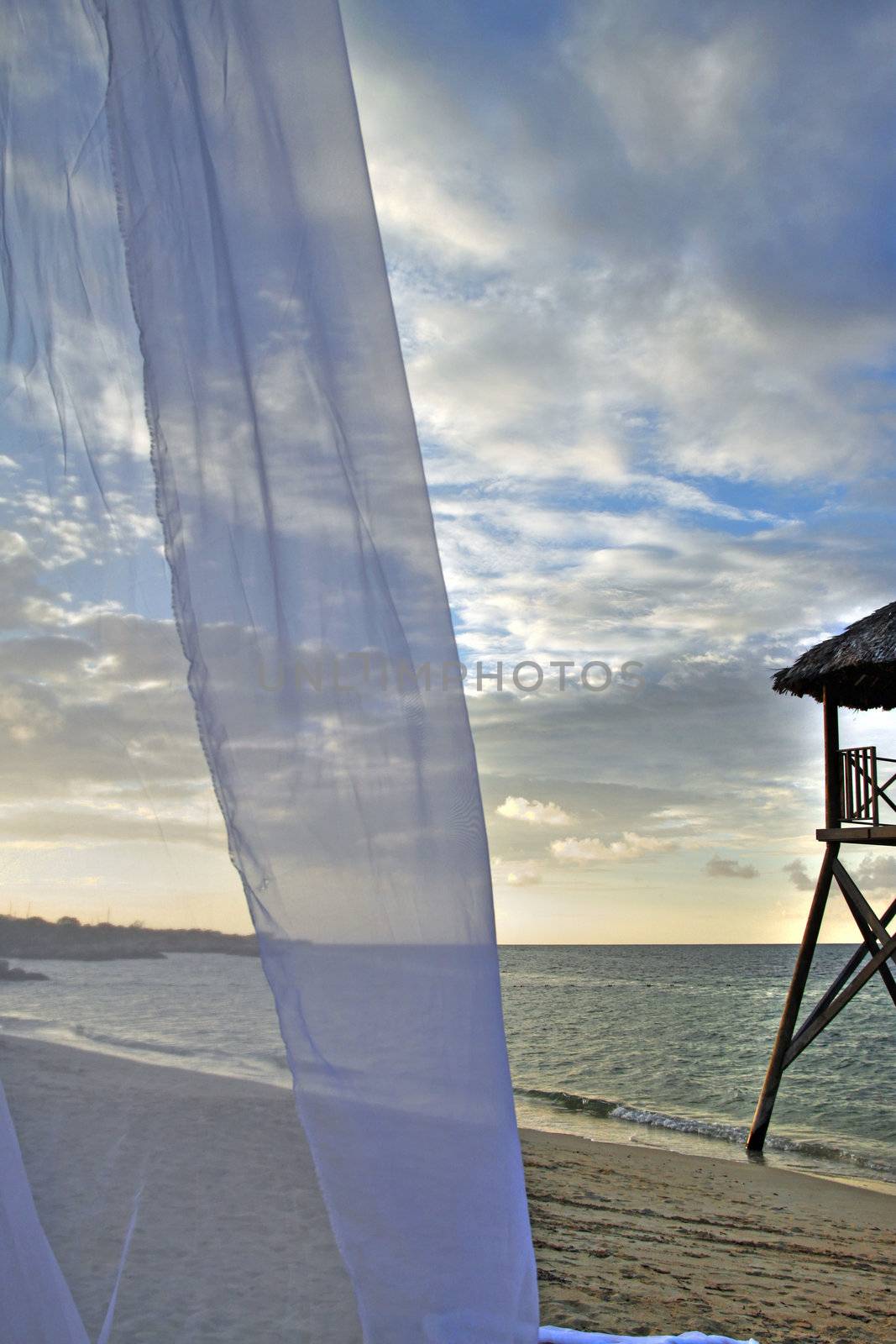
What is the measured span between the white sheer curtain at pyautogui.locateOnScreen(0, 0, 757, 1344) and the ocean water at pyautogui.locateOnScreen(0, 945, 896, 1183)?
155mm

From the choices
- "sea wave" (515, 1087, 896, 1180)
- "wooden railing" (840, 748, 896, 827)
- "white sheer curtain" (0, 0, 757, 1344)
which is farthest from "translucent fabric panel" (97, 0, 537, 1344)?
"sea wave" (515, 1087, 896, 1180)

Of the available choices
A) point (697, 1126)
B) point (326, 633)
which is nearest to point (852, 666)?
point (326, 633)

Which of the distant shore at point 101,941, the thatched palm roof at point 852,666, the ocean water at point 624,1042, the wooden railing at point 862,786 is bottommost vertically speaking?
the ocean water at point 624,1042

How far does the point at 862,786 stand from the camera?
7.05m

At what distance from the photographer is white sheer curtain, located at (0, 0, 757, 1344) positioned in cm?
136

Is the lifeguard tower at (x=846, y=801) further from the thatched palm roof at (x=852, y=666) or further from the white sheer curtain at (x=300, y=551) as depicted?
the white sheer curtain at (x=300, y=551)

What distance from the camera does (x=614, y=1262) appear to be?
13.5 ft

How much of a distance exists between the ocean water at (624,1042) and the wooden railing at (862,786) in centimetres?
417

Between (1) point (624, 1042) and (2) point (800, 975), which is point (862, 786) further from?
(1) point (624, 1042)

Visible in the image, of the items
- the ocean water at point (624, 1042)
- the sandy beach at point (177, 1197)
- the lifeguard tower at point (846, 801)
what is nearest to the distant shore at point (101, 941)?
the ocean water at point (624, 1042)

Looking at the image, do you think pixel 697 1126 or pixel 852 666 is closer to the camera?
pixel 852 666

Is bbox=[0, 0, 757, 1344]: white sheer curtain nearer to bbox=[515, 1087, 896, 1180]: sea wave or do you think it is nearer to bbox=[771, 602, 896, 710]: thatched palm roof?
bbox=[771, 602, 896, 710]: thatched palm roof

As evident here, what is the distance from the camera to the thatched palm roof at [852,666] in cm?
688

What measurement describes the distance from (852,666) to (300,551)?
21.4 ft
